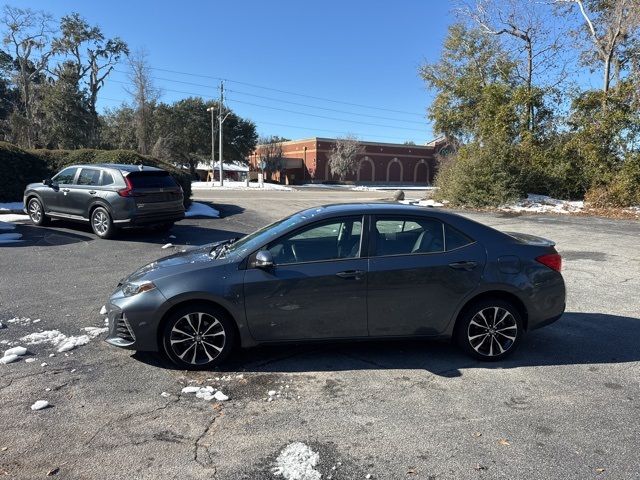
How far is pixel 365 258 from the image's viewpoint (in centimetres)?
450

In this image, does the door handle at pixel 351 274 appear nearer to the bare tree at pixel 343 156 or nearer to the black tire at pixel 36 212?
the black tire at pixel 36 212

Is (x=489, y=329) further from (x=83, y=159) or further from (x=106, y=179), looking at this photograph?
(x=83, y=159)

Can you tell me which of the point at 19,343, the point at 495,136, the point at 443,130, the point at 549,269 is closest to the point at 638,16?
the point at 495,136

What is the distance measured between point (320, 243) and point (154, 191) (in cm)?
806

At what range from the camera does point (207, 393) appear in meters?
3.98

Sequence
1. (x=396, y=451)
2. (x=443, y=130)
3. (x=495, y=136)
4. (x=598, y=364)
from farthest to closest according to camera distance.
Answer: (x=443, y=130) < (x=495, y=136) < (x=598, y=364) < (x=396, y=451)

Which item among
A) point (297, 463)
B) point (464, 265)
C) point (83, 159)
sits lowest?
point (297, 463)

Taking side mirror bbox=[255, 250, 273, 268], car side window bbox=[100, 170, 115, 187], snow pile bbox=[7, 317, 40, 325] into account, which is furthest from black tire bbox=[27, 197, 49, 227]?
side mirror bbox=[255, 250, 273, 268]

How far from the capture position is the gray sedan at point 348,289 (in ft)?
14.2

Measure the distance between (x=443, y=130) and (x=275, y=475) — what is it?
99.6 feet

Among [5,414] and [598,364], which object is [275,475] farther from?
[598,364]

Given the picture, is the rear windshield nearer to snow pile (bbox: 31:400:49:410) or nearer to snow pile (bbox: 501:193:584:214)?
snow pile (bbox: 31:400:49:410)

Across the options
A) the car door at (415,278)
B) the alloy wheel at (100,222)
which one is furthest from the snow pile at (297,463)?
the alloy wheel at (100,222)

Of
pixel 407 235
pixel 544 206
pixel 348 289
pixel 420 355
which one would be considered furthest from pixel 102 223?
pixel 544 206
